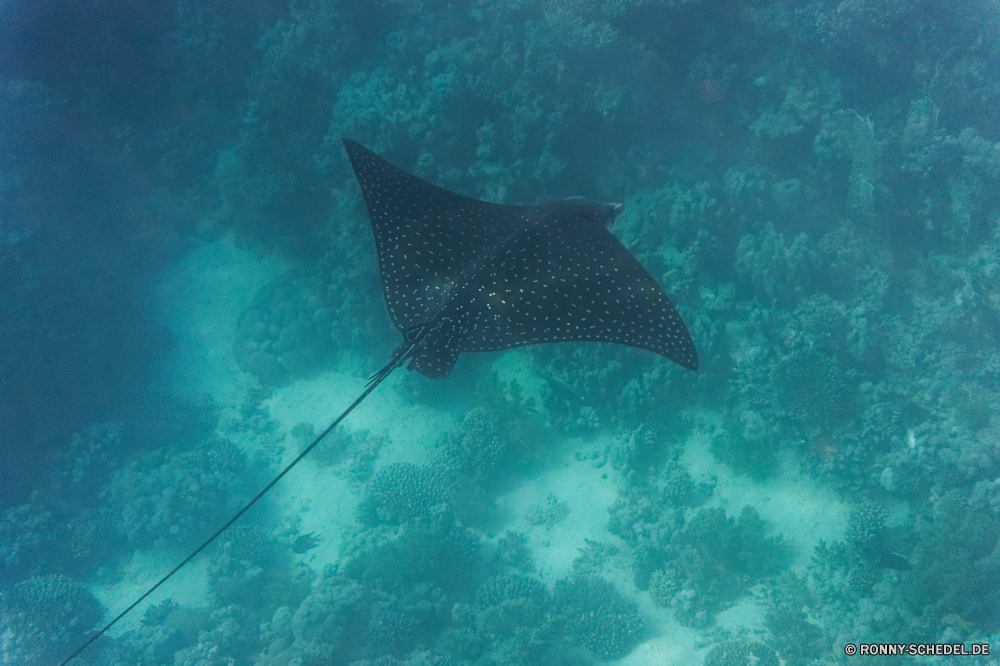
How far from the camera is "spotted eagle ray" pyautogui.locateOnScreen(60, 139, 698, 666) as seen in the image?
153 inches

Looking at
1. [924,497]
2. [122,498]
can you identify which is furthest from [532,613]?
[122,498]

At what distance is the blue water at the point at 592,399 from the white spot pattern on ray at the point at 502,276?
290cm

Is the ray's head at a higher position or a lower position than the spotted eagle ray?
higher

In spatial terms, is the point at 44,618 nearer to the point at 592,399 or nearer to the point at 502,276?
the point at 592,399

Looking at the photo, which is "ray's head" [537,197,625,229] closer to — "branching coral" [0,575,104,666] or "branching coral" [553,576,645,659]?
"branching coral" [553,576,645,659]

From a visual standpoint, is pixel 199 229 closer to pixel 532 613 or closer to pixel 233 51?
pixel 233 51

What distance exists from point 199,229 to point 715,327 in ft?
37.3

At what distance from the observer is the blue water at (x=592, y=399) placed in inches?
260

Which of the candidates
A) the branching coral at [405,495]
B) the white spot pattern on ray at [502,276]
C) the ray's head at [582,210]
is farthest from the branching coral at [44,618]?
the ray's head at [582,210]

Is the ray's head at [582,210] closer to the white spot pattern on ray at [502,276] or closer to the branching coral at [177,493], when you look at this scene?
the white spot pattern on ray at [502,276]

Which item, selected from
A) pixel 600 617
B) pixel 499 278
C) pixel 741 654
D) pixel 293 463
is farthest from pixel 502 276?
pixel 741 654

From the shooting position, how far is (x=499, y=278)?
4180mm

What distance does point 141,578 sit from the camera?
8859 mm

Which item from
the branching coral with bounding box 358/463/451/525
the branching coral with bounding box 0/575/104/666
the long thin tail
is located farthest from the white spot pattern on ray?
the branching coral with bounding box 0/575/104/666
